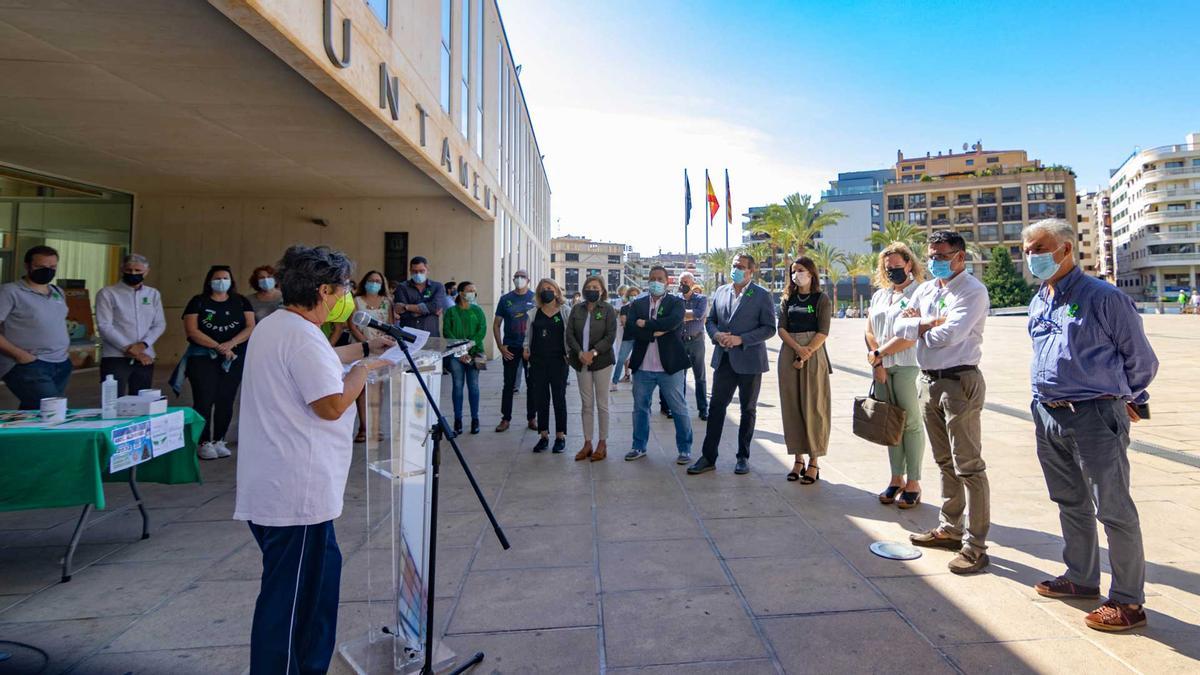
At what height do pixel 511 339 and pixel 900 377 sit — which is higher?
pixel 511 339

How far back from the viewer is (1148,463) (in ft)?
17.7

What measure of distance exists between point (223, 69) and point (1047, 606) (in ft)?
26.6

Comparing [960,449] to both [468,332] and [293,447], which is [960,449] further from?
[468,332]

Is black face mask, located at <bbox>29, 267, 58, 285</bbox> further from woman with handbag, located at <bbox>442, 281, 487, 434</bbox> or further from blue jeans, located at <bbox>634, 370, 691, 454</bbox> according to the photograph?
blue jeans, located at <bbox>634, 370, 691, 454</bbox>

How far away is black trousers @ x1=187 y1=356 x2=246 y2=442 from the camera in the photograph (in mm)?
5953

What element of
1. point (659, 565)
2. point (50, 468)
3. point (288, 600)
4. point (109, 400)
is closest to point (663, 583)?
point (659, 565)

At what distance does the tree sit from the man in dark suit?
64423 millimetres

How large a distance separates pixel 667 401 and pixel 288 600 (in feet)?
13.5

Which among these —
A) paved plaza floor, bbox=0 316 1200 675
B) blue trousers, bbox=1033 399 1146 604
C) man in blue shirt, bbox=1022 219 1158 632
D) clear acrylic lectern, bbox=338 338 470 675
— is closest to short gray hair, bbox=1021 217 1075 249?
man in blue shirt, bbox=1022 219 1158 632

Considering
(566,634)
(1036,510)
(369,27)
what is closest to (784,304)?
(1036,510)

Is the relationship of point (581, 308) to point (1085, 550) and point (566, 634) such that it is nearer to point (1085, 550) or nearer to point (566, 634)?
point (566, 634)

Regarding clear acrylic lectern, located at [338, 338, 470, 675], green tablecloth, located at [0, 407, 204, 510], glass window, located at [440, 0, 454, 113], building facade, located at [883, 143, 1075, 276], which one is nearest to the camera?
clear acrylic lectern, located at [338, 338, 470, 675]

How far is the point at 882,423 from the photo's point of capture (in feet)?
13.6

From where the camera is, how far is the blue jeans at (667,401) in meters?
5.70
